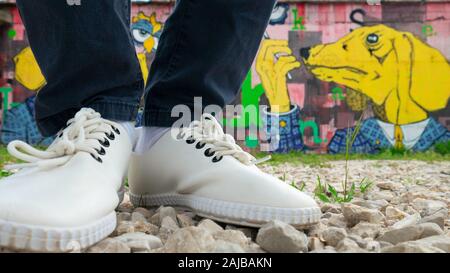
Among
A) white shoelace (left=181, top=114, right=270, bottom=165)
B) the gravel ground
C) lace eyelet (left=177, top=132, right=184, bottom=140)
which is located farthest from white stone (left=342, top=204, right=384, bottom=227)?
lace eyelet (left=177, top=132, right=184, bottom=140)

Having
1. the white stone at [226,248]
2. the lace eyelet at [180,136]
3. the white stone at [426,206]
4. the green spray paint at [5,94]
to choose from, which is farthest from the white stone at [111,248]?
the green spray paint at [5,94]

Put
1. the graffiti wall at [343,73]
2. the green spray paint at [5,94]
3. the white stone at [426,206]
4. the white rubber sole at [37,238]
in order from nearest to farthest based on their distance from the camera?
the white rubber sole at [37,238] → the white stone at [426,206] → the green spray paint at [5,94] → the graffiti wall at [343,73]

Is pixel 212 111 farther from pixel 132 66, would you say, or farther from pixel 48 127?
pixel 48 127

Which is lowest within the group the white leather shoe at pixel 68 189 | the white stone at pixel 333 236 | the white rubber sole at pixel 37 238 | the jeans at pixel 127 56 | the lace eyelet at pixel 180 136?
the white stone at pixel 333 236

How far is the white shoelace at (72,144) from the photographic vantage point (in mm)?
915

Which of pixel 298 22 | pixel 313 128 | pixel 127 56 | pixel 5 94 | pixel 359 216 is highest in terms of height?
pixel 298 22

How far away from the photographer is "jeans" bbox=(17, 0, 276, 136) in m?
1.01

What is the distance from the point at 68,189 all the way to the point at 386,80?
8.67m

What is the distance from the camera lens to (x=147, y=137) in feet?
3.86

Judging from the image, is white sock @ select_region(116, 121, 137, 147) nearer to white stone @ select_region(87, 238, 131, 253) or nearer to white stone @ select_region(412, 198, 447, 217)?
white stone @ select_region(87, 238, 131, 253)

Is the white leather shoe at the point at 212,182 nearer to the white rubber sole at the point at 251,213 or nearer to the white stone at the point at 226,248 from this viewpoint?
the white rubber sole at the point at 251,213

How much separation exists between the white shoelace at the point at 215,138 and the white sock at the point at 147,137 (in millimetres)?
65

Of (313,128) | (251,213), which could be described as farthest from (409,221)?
(313,128)

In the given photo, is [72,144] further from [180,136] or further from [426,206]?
[426,206]
